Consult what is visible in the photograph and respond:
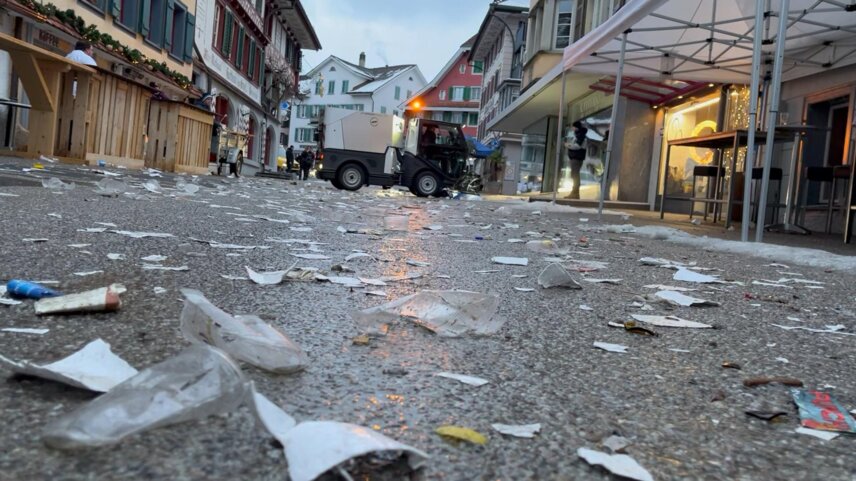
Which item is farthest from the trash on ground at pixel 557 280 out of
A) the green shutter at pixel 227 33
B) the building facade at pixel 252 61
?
the green shutter at pixel 227 33

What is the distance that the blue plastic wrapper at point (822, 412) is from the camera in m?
1.46

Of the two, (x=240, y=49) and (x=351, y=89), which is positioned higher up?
(x=351, y=89)

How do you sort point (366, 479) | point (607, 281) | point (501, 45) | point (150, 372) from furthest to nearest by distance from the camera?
point (501, 45)
point (607, 281)
point (150, 372)
point (366, 479)

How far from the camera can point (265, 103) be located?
1396 inches

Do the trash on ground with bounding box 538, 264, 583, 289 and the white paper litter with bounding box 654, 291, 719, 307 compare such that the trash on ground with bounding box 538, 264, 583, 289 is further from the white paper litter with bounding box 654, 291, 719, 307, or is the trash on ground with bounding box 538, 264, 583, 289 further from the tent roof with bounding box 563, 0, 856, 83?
the tent roof with bounding box 563, 0, 856, 83

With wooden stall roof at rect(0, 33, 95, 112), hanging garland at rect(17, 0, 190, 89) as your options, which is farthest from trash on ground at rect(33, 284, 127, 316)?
hanging garland at rect(17, 0, 190, 89)

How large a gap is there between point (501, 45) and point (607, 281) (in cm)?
4145

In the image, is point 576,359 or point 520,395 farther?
point 576,359

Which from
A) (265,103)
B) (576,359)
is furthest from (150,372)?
(265,103)

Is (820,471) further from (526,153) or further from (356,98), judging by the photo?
(356,98)

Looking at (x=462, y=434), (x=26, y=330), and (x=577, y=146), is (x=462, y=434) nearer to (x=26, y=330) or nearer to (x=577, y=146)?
(x=26, y=330)

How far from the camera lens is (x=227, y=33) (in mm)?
25609

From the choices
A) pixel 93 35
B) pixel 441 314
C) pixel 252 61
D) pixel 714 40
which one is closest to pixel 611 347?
pixel 441 314

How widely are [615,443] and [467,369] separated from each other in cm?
49
